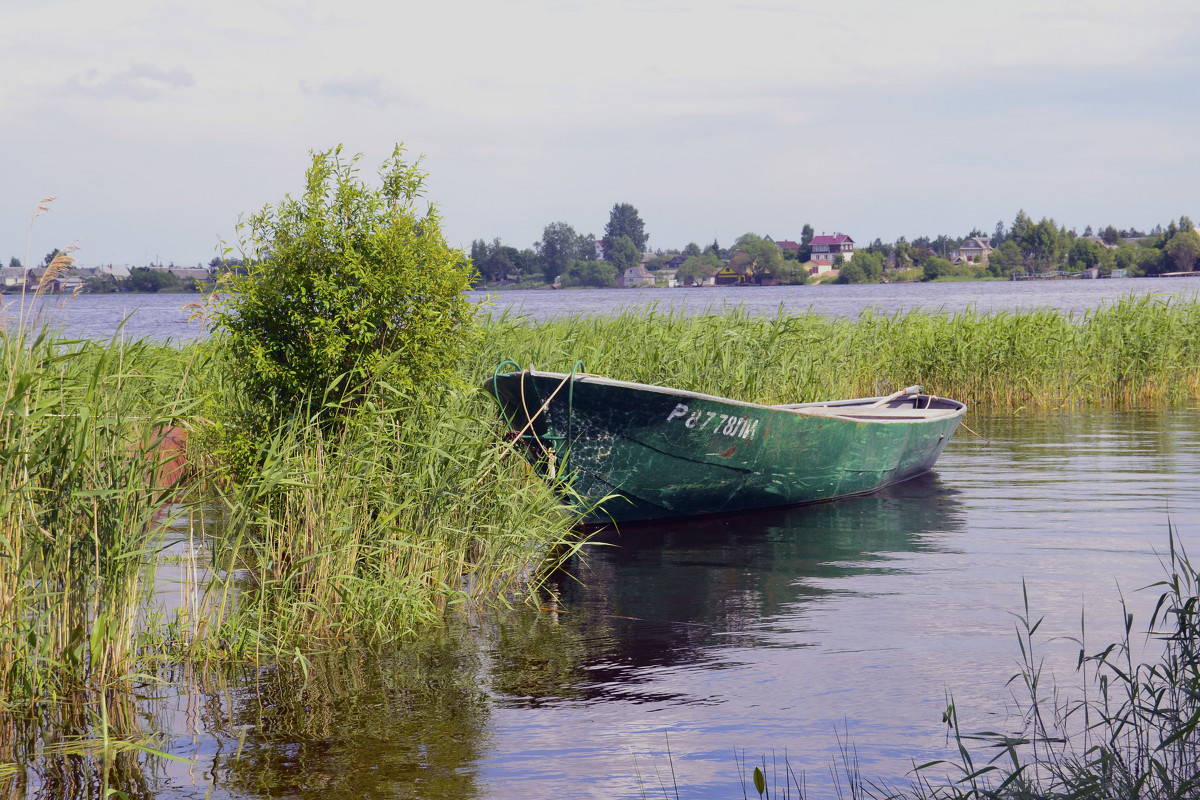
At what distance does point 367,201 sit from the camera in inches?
275

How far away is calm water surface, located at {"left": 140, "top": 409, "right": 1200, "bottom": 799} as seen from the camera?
439 cm

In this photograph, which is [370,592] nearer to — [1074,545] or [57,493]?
[57,493]

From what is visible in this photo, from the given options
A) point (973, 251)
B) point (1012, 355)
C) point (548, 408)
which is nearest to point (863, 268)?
point (973, 251)

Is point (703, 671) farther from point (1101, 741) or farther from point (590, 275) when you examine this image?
point (590, 275)

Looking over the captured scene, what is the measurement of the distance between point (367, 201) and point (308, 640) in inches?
114

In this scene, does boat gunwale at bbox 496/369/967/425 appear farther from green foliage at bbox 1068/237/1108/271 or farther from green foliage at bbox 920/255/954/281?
green foliage at bbox 1068/237/1108/271

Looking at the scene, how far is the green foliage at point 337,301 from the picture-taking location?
6.74 m

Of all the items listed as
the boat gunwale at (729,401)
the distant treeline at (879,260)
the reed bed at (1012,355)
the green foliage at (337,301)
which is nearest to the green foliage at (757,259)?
the distant treeline at (879,260)

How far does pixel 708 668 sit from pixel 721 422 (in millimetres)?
3689

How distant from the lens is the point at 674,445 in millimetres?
9141

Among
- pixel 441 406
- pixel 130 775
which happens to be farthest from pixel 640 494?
pixel 130 775

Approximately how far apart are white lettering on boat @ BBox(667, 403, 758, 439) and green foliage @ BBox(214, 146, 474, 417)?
100 inches

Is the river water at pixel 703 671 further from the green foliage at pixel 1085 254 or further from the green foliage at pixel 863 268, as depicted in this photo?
the green foliage at pixel 1085 254

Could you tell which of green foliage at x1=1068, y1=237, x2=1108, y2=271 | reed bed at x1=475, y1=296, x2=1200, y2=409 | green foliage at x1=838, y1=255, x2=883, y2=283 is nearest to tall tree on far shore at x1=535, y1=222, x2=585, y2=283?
green foliage at x1=838, y1=255, x2=883, y2=283
